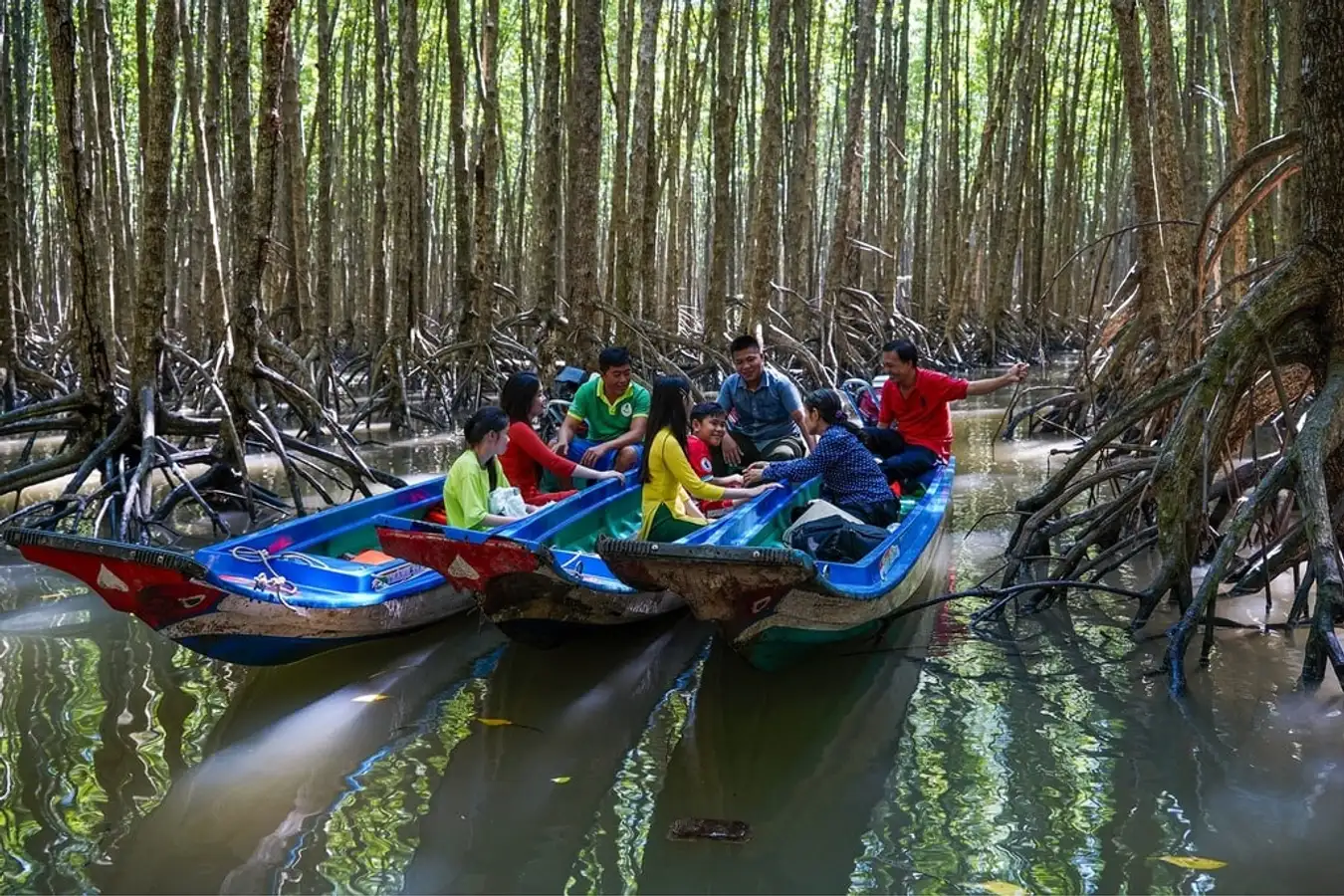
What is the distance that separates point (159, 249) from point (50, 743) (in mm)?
3993

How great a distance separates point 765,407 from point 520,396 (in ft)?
7.02

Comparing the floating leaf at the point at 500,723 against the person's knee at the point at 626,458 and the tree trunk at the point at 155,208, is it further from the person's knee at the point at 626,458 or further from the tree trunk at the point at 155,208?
the tree trunk at the point at 155,208

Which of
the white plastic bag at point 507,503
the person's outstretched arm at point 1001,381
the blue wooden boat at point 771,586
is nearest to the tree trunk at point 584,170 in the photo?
the person's outstretched arm at point 1001,381

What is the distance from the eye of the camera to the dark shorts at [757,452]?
802cm

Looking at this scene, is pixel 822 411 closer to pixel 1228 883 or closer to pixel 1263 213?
pixel 1228 883

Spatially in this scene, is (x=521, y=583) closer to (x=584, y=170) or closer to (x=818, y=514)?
(x=818, y=514)

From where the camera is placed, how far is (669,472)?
5.75 meters

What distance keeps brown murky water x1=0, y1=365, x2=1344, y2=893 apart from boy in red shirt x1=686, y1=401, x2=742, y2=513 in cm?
113

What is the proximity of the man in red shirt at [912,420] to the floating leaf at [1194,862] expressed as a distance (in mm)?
4279

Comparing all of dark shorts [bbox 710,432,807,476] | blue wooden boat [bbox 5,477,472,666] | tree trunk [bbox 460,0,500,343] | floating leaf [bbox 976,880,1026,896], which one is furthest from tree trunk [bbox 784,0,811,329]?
floating leaf [bbox 976,880,1026,896]

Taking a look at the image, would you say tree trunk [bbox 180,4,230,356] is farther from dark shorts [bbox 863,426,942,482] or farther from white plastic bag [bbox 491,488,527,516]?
dark shorts [bbox 863,426,942,482]

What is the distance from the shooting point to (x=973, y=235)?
62.6ft

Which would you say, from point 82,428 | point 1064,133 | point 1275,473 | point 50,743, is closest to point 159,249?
point 82,428

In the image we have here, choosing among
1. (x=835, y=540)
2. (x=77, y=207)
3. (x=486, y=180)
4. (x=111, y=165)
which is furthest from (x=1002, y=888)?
(x=111, y=165)
